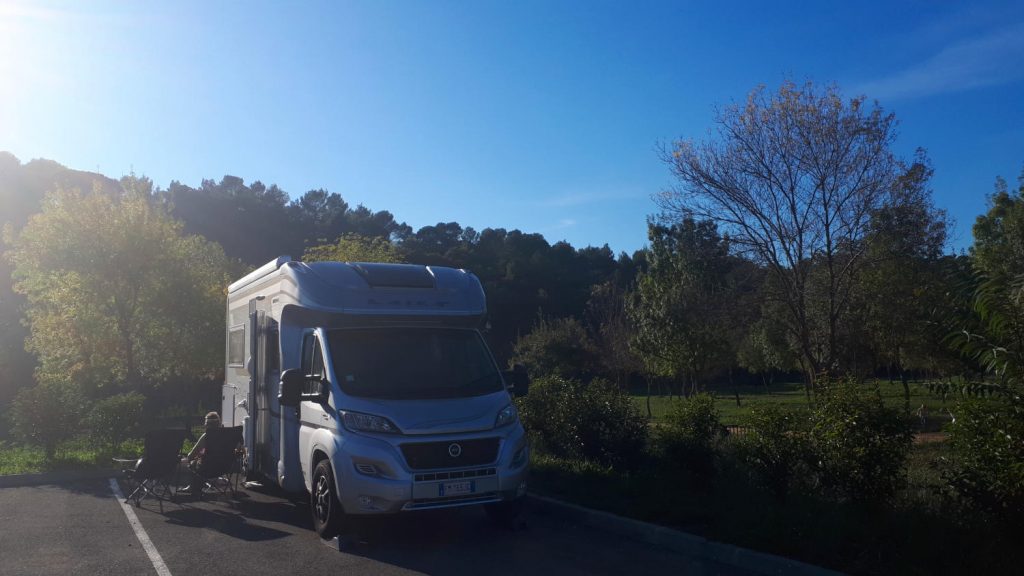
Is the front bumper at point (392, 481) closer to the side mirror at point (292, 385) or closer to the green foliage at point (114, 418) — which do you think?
the side mirror at point (292, 385)

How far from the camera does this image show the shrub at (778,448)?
8086 mm

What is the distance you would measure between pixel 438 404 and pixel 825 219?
497 inches

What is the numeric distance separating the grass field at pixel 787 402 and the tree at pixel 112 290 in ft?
39.4

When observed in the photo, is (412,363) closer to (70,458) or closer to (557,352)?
(70,458)

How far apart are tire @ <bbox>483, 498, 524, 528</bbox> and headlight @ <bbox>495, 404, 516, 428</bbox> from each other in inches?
32.1

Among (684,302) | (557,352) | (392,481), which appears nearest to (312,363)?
(392,481)

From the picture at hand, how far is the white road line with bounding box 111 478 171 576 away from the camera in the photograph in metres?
7.35

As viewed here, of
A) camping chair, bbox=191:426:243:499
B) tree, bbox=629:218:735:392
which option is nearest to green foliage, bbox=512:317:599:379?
tree, bbox=629:218:735:392

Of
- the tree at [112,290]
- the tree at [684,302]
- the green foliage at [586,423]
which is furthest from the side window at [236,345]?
the tree at [684,302]

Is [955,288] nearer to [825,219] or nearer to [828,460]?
[828,460]

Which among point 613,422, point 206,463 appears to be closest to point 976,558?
point 613,422

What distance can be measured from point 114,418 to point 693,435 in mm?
11691

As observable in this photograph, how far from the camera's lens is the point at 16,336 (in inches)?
1382

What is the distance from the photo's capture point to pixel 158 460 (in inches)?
421
